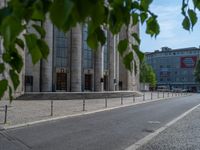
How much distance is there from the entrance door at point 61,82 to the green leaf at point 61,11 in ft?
211

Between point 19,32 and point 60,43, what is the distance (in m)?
65.4

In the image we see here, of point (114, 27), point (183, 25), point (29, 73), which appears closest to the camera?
point (114, 27)

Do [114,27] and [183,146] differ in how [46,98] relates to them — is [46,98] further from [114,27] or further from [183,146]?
[114,27]

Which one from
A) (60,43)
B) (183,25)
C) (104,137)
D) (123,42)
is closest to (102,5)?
(123,42)

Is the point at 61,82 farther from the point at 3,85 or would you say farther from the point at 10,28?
the point at 10,28

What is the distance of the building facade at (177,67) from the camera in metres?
174

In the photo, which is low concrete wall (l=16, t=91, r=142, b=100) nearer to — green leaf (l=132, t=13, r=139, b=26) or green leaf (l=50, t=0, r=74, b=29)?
green leaf (l=132, t=13, r=139, b=26)

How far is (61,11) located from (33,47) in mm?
451

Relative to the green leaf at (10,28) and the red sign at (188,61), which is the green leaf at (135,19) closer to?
the green leaf at (10,28)

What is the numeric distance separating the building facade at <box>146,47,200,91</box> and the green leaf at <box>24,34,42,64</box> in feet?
558

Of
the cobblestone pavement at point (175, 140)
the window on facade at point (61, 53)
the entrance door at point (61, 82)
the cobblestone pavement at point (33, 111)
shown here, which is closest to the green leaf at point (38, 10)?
the cobblestone pavement at point (175, 140)

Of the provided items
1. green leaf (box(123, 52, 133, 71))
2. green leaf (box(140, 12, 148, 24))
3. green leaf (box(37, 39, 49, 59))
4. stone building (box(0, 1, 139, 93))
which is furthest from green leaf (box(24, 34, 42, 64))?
stone building (box(0, 1, 139, 93))

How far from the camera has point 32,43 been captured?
1896 millimetres

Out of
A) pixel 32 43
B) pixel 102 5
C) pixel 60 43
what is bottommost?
pixel 32 43
